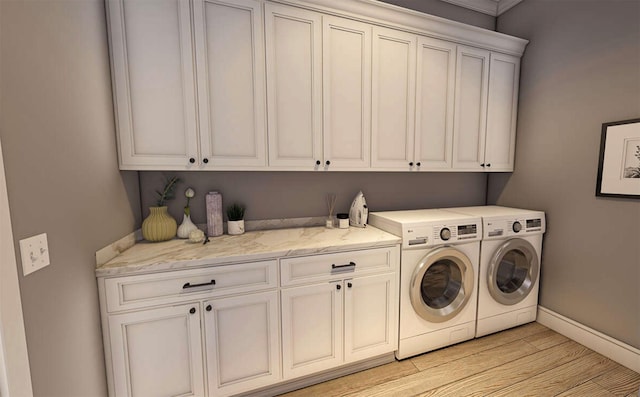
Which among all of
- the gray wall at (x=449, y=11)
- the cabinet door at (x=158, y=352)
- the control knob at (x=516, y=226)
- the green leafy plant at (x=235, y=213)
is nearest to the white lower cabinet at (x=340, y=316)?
the cabinet door at (x=158, y=352)

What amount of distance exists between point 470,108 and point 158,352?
2882 millimetres

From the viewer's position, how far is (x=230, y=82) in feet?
5.69

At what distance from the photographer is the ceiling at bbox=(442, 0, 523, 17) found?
8.51ft

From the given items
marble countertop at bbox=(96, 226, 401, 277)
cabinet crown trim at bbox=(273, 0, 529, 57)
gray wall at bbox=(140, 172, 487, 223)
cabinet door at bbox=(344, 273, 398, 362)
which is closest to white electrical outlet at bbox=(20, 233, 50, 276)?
marble countertop at bbox=(96, 226, 401, 277)

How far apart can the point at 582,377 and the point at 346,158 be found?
7.27 feet

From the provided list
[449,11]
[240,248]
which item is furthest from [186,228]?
[449,11]

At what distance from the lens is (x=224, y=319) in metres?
1.52

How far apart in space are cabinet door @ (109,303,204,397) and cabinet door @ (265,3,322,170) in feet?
3.59

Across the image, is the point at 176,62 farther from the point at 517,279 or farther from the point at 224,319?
the point at 517,279

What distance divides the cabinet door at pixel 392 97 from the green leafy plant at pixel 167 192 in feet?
4.84

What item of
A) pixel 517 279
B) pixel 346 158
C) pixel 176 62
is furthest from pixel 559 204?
pixel 176 62

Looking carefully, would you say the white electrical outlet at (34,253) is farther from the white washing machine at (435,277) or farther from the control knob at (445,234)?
the control knob at (445,234)

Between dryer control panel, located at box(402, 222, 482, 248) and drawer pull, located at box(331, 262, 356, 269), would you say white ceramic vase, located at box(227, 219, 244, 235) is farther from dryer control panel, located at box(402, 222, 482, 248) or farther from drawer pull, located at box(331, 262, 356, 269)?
dryer control panel, located at box(402, 222, 482, 248)

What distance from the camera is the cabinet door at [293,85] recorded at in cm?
179
